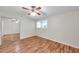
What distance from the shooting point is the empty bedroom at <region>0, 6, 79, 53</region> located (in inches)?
60.0

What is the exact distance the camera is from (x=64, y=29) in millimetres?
1572

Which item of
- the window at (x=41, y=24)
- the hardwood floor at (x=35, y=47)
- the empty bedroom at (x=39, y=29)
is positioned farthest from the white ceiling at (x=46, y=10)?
the hardwood floor at (x=35, y=47)

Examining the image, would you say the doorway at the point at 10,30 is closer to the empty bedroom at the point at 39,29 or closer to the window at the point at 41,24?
the empty bedroom at the point at 39,29

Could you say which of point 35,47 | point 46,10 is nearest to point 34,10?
point 46,10

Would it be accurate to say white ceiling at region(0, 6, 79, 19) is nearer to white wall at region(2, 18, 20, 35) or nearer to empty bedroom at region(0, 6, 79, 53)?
empty bedroom at region(0, 6, 79, 53)

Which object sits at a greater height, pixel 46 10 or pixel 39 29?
pixel 46 10

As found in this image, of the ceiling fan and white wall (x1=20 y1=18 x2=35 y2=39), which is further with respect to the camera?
white wall (x1=20 y1=18 x2=35 y2=39)

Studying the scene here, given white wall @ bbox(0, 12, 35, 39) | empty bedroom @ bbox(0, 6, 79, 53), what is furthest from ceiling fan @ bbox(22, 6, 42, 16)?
white wall @ bbox(0, 12, 35, 39)

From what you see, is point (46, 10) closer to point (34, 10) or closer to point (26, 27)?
point (34, 10)

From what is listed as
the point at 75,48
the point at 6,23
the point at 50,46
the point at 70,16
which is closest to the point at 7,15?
the point at 6,23

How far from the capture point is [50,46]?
5.22 feet

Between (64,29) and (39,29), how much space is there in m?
0.43
